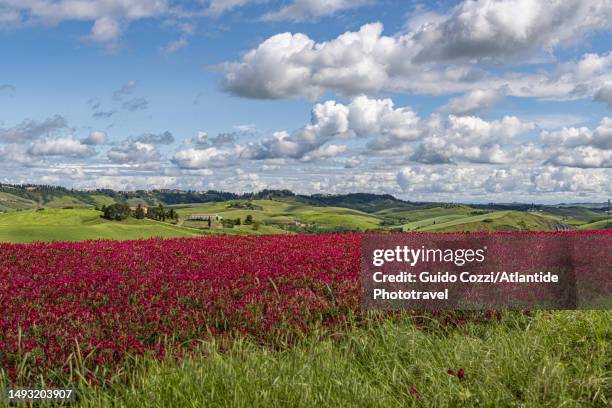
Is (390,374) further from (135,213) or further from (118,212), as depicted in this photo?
(118,212)

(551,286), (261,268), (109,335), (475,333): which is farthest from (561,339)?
(109,335)

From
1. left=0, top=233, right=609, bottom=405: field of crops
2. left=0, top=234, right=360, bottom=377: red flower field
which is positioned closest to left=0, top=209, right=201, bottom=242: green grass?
left=0, top=234, right=360, bottom=377: red flower field

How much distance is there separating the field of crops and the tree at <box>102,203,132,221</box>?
86605 mm

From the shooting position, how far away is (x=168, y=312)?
836 centimetres

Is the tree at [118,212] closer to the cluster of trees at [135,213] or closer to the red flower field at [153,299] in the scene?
the cluster of trees at [135,213]

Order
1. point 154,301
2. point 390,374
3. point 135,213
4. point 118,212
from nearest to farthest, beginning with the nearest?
1. point 390,374
2. point 154,301
3. point 135,213
4. point 118,212

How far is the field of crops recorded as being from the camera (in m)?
7.15

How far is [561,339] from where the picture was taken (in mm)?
7746

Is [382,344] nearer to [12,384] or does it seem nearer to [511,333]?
[511,333]

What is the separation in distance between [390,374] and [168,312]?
3602 mm

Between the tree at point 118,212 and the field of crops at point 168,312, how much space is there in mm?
86605

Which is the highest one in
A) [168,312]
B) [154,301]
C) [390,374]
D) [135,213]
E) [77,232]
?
[154,301]

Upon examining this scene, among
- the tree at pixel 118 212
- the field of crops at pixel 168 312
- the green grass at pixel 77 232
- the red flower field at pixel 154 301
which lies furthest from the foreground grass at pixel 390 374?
the tree at pixel 118 212

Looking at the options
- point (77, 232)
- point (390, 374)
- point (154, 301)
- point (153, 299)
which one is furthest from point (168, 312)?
point (77, 232)
